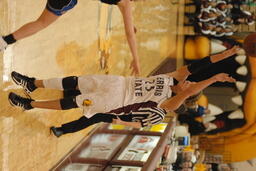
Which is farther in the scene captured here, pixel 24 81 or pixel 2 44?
pixel 24 81

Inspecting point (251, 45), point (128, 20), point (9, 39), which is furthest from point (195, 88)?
point (9, 39)

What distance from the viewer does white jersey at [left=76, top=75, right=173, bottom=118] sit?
319 cm

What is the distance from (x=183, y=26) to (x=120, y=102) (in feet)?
23.1

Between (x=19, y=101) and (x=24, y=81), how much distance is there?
17 cm

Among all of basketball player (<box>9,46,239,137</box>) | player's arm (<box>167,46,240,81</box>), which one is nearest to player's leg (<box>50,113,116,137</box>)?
basketball player (<box>9,46,239,137</box>)

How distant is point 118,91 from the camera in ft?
10.6

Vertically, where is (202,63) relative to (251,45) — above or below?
below

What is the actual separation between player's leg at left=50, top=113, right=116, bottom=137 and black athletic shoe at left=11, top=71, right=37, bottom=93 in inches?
28.8

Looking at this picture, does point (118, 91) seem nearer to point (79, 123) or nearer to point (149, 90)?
point (149, 90)

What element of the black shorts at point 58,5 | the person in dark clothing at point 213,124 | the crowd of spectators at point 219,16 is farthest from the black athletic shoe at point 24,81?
the crowd of spectators at point 219,16

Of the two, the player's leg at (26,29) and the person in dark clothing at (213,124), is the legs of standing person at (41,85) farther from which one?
the person in dark clothing at (213,124)

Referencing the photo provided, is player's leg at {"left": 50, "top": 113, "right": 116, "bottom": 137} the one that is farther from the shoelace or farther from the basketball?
the basketball

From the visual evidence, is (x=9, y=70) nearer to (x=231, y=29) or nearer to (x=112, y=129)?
(x=112, y=129)

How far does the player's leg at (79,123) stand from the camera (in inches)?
148
